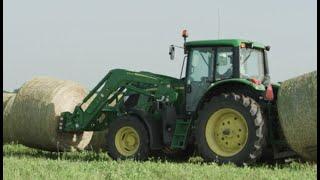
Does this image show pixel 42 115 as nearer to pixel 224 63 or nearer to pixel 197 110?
pixel 197 110

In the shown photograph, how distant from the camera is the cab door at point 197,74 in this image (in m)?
10.7

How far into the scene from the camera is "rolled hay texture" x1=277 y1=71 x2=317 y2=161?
8758mm

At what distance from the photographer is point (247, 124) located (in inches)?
380

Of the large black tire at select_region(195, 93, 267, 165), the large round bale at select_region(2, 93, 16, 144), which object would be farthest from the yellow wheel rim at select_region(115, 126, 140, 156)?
the large round bale at select_region(2, 93, 16, 144)

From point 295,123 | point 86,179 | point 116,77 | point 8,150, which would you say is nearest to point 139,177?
point 86,179

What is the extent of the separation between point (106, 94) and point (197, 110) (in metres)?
2.46

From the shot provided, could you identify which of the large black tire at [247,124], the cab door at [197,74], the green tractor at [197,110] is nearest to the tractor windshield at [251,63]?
the green tractor at [197,110]

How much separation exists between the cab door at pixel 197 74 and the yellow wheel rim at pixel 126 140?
1.09 meters

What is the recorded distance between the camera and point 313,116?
8.73 meters

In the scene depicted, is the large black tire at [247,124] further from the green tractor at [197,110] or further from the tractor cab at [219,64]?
the tractor cab at [219,64]

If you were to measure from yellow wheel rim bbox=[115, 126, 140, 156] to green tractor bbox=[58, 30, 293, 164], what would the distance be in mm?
12

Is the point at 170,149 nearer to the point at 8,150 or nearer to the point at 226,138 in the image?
the point at 226,138

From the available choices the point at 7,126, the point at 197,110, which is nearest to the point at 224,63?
the point at 197,110

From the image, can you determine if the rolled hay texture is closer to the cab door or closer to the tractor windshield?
the tractor windshield
